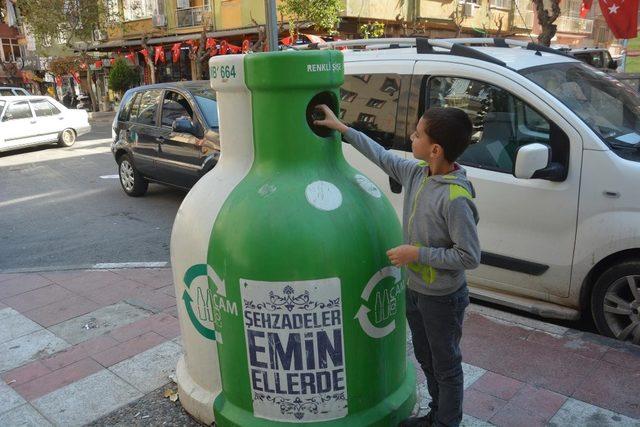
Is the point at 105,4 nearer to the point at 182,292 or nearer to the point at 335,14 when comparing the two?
the point at 335,14

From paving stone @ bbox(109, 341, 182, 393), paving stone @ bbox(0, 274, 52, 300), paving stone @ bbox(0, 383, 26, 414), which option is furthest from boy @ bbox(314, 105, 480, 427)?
paving stone @ bbox(0, 274, 52, 300)

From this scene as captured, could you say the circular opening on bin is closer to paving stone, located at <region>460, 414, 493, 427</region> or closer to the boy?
the boy

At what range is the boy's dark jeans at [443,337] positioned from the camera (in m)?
2.32

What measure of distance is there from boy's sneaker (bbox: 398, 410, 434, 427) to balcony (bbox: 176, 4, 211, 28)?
81.7ft

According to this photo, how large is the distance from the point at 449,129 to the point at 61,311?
3.58 metres

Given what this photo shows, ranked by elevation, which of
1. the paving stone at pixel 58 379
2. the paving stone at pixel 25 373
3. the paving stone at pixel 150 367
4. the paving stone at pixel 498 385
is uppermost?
the paving stone at pixel 498 385

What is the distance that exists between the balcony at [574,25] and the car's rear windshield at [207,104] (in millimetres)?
29193

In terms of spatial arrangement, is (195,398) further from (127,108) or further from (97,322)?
(127,108)

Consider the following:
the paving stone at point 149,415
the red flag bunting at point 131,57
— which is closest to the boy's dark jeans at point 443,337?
the paving stone at point 149,415

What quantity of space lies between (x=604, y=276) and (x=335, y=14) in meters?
16.9

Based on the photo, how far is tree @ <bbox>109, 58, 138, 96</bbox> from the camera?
26.3 m

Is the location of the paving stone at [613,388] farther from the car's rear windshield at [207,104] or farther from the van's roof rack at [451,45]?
the car's rear windshield at [207,104]

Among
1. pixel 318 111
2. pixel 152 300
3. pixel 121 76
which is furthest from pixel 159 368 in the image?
pixel 121 76

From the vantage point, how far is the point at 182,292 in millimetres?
2688
